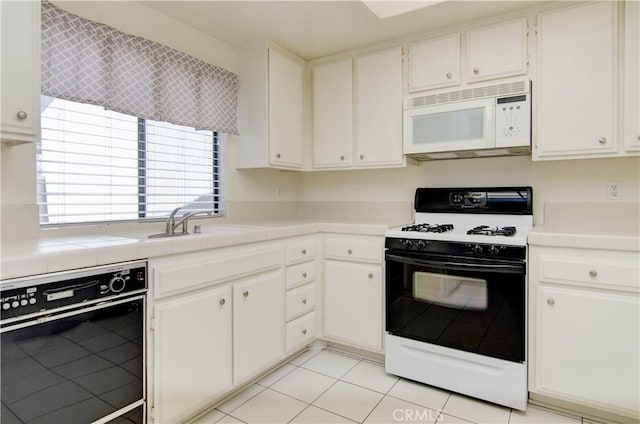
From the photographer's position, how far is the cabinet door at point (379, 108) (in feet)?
8.54

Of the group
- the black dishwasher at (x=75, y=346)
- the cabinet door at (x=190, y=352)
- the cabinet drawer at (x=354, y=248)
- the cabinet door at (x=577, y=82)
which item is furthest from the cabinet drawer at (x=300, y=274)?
the cabinet door at (x=577, y=82)

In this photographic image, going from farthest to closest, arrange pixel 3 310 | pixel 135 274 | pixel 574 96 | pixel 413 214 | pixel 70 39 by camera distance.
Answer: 1. pixel 413 214
2. pixel 574 96
3. pixel 70 39
4. pixel 135 274
5. pixel 3 310

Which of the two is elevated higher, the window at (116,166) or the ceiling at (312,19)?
the ceiling at (312,19)

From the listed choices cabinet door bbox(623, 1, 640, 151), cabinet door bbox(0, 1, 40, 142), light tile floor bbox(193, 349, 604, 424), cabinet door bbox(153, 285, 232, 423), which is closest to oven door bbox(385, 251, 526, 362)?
light tile floor bbox(193, 349, 604, 424)

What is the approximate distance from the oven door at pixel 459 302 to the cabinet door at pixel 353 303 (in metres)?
0.12

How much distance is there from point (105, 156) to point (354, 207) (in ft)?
6.10

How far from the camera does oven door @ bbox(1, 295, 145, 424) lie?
1.20 m

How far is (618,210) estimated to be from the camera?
7.11ft

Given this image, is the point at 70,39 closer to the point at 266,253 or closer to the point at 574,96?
the point at 266,253

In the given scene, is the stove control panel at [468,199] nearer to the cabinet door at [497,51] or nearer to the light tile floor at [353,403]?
the cabinet door at [497,51]

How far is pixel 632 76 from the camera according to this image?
1916mm

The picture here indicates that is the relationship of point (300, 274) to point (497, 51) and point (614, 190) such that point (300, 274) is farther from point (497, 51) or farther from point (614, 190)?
point (614, 190)

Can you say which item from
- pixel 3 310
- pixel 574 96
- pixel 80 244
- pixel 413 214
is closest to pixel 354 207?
Result: pixel 413 214

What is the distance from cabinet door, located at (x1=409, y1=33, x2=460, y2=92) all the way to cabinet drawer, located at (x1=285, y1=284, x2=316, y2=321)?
156 centimetres
